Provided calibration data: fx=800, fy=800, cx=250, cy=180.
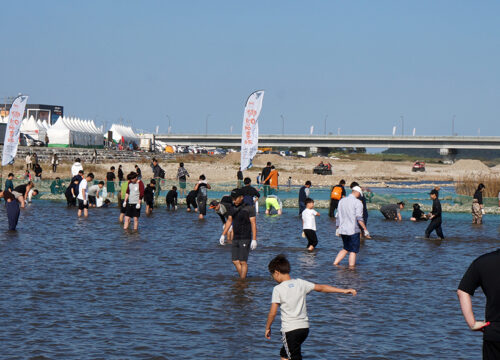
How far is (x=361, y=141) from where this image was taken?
134 m

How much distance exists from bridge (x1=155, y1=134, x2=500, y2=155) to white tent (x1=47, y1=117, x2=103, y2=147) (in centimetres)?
4341

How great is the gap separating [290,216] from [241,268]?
16924mm

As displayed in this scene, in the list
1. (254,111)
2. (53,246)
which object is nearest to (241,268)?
(53,246)

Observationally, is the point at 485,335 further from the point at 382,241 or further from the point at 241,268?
the point at 382,241

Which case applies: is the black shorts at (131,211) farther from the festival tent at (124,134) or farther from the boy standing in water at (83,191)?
the festival tent at (124,134)

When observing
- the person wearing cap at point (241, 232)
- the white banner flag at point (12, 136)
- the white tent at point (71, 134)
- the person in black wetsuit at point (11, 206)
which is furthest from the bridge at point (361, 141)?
the person wearing cap at point (241, 232)

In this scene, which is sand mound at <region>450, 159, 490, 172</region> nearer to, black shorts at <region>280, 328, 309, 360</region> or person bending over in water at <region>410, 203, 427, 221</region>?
person bending over in water at <region>410, 203, 427, 221</region>

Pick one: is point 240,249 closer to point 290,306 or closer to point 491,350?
point 290,306

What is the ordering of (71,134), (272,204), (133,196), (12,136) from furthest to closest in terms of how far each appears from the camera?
(71,134) < (12,136) < (272,204) < (133,196)

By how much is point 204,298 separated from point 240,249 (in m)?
1.65

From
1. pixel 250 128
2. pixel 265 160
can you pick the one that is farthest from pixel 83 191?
pixel 265 160

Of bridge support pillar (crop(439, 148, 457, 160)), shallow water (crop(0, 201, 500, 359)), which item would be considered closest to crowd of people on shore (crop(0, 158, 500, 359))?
shallow water (crop(0, 201, 500, 359))

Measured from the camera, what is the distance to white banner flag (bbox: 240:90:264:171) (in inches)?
1331

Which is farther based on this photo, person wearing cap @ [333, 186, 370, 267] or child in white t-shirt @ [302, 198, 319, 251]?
child in white t-shirt @ [302, 198, 319, 251]
